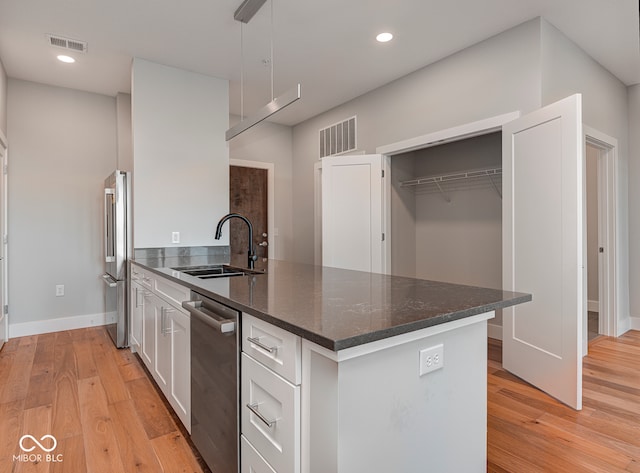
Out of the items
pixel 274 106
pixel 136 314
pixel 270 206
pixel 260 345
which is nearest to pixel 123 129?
pixel 270 206

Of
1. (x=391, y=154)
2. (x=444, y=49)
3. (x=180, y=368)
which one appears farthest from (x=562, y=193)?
(x=180, y=368)

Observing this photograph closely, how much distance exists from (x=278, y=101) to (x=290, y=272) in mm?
1066

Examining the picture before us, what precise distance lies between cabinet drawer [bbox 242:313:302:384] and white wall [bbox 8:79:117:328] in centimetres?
377

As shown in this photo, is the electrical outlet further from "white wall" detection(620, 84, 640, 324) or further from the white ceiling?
"white wall" detection(620, 84, 640, 324)

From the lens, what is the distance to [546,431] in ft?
6.74

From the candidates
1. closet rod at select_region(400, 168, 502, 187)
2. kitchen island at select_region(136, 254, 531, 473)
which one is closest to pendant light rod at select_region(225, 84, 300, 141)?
kitchen island at select_region(136, 254, 531, 473)

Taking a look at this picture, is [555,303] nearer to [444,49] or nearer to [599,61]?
[444,49]

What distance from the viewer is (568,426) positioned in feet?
6.89

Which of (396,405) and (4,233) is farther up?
(4,233)

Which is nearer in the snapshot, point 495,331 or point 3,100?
point 3,100

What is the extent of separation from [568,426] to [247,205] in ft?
14.0

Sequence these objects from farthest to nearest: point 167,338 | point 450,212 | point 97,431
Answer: point 450,212
point 167,338
point 97,431

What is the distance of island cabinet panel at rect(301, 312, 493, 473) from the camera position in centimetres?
Answer: 96

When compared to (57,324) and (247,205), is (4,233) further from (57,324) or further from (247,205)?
(247,205)
